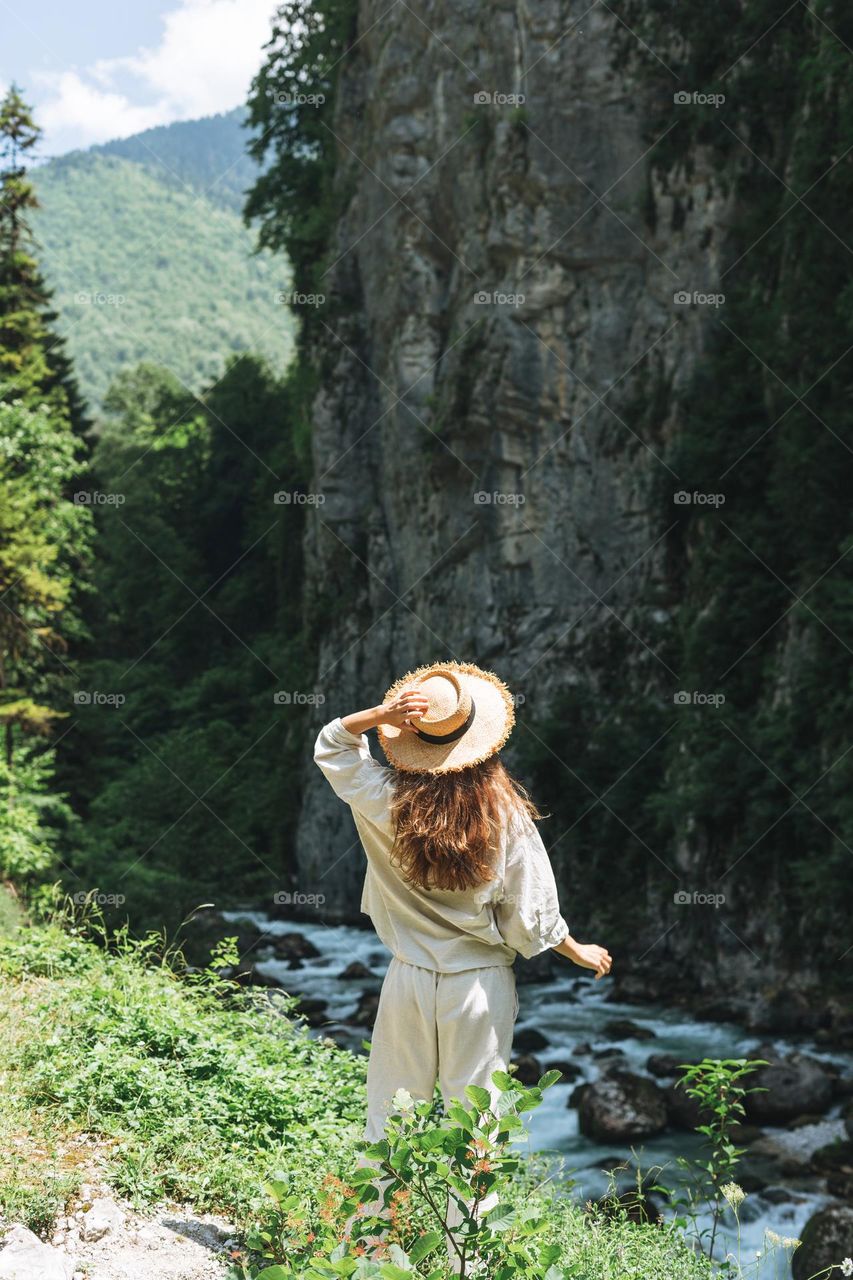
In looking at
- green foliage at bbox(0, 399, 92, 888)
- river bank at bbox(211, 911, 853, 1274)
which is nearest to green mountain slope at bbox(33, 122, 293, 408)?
green foliage at bbox(0, 399, 92, 888)

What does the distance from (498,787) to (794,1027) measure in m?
13.0

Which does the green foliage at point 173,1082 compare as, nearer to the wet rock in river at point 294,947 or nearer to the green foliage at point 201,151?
the wet rock in river at point 294,947

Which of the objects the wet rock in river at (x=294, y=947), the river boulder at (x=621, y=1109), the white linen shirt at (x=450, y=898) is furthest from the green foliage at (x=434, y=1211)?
the wet rock in river at (x=294, y=947)

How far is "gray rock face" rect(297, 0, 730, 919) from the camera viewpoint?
75.4ft

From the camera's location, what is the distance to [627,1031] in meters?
16.4

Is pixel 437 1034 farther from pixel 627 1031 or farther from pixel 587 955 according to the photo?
pixel 627 1031

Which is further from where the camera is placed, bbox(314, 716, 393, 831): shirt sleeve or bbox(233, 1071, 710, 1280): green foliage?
bbox(314, 716, 393, 831): shirt sleeve

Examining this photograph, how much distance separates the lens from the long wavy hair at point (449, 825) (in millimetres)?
3871

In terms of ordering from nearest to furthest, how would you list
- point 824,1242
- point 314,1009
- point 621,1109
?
point 824,1242 → point 621,1109 → point 314,1009

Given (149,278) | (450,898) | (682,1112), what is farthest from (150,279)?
(450,898)

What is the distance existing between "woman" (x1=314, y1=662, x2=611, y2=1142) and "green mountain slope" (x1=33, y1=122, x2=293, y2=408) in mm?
71627

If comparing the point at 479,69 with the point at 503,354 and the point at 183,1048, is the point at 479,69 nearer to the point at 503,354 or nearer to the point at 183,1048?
the point at 503,354

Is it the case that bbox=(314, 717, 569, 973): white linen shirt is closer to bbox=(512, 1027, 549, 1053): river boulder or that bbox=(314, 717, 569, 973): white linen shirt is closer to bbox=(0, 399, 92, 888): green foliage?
bbox=(0, 399, 92, 888): green foliage

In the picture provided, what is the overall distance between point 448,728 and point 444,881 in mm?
482
